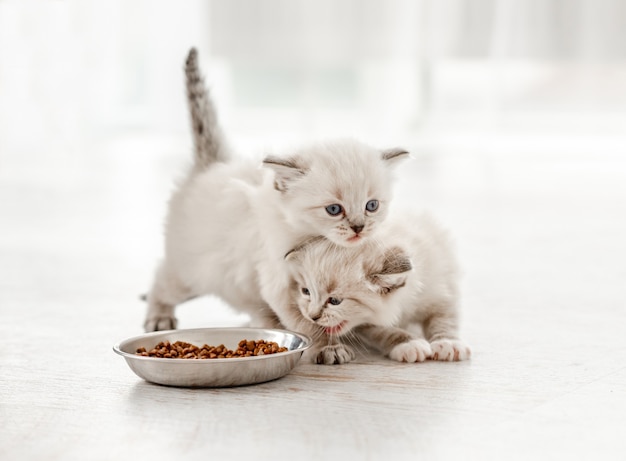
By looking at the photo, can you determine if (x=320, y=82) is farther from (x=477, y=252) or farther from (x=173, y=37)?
(x=477, y=252)

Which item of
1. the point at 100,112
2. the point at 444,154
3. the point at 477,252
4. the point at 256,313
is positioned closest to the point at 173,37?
the point at 100,112

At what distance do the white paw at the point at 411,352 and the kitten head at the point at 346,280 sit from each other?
3.5 inches

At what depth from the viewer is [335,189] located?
218cm

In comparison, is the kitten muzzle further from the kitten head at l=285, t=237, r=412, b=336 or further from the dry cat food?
the dry cat food

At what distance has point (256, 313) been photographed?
2.53 meters

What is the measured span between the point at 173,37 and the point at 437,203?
2.69m

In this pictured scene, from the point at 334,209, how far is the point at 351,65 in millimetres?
4710

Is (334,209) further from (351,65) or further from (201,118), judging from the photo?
(351,65)

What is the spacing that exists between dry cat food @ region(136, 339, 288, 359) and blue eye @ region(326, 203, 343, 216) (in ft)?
1.09

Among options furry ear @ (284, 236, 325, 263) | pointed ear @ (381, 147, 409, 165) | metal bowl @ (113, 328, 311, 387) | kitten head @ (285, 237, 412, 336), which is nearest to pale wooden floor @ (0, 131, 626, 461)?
metal bowl @ (113, 328, 311, 387)

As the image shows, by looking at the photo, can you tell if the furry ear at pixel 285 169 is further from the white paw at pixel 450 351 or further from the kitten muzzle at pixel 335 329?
the white paw at pixel 450 351

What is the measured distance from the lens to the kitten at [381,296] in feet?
7.31

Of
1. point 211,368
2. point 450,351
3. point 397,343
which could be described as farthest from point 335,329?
point 211,368

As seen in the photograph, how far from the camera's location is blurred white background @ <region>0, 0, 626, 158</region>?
652 cm
